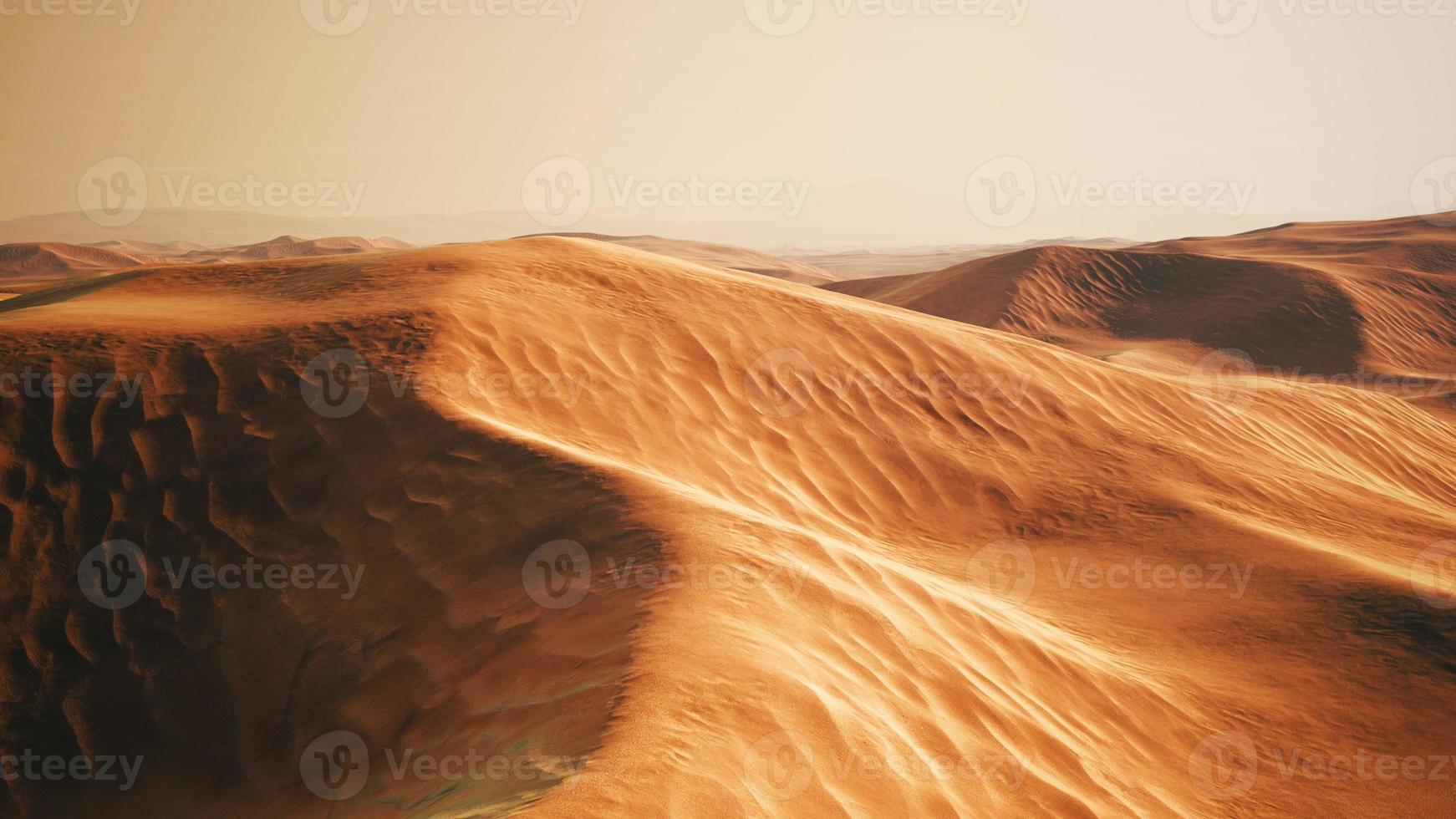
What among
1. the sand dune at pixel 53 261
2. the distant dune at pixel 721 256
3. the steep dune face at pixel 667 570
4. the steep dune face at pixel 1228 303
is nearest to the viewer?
the steep dune face at pixel 667 570

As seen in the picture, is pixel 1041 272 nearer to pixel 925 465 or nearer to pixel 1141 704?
pixel 925 465

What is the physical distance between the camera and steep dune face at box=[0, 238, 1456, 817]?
3.77 metres

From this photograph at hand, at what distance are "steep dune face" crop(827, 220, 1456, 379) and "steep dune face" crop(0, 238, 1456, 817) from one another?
57.5ft

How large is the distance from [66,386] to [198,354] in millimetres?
912

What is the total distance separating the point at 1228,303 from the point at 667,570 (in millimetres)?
29351

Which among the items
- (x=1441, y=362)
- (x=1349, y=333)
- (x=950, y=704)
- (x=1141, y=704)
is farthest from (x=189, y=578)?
(x=1441, y=362)

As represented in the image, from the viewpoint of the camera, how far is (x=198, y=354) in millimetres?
7312

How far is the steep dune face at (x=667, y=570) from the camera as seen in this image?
12.4ft

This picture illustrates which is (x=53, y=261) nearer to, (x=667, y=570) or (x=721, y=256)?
(x=721, y=256)

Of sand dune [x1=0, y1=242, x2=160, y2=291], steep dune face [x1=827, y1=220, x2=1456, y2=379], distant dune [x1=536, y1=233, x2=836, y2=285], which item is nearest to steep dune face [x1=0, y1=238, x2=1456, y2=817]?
steep dune face [x1=827, y1=220, x2=1456, y2=379]

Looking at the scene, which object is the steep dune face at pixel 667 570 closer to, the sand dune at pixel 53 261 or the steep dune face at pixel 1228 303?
the steep dune face at pixel 1228 303

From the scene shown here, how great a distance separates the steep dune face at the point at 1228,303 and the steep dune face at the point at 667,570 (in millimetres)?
17512

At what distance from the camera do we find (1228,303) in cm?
2859

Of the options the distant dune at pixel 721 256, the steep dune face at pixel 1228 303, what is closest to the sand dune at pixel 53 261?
the distant dune at pixel 721 256
